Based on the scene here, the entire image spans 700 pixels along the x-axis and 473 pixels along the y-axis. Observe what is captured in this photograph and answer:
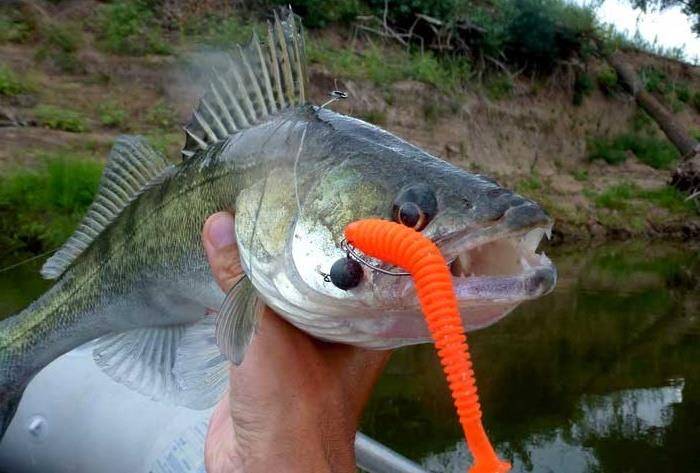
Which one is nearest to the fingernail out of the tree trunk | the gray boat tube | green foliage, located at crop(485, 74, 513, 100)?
the gray boat tube

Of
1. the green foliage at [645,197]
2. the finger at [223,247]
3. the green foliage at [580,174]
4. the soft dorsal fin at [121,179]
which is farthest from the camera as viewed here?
the green foliage at [580,174]

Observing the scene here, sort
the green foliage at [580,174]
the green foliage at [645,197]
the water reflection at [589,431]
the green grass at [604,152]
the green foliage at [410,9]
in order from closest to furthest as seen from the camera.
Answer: the water reflection at [589,431] → the green foliage at [410,9] → the green foliage at [645,197] → the green foliage at [580,174] → the green grass at [604,152]

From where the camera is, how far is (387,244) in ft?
3.54

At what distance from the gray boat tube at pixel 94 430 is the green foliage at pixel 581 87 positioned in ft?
53.2

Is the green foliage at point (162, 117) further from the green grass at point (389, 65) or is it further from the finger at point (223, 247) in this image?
the finger at point (223, 247)

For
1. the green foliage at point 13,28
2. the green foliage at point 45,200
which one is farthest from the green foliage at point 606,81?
the green foliage at point 45,200

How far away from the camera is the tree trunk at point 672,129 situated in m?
15.0

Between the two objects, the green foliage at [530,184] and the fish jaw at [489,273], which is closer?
the fish jaw at [489,273]

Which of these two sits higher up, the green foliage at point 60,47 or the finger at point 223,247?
the finger at point 223,247

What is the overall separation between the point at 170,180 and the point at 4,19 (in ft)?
31.5

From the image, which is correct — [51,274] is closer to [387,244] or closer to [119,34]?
[387,244]

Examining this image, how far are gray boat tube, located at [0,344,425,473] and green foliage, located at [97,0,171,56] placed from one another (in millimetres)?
8285

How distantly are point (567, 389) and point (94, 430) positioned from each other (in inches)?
145

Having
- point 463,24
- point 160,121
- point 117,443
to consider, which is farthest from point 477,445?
point 463,24
